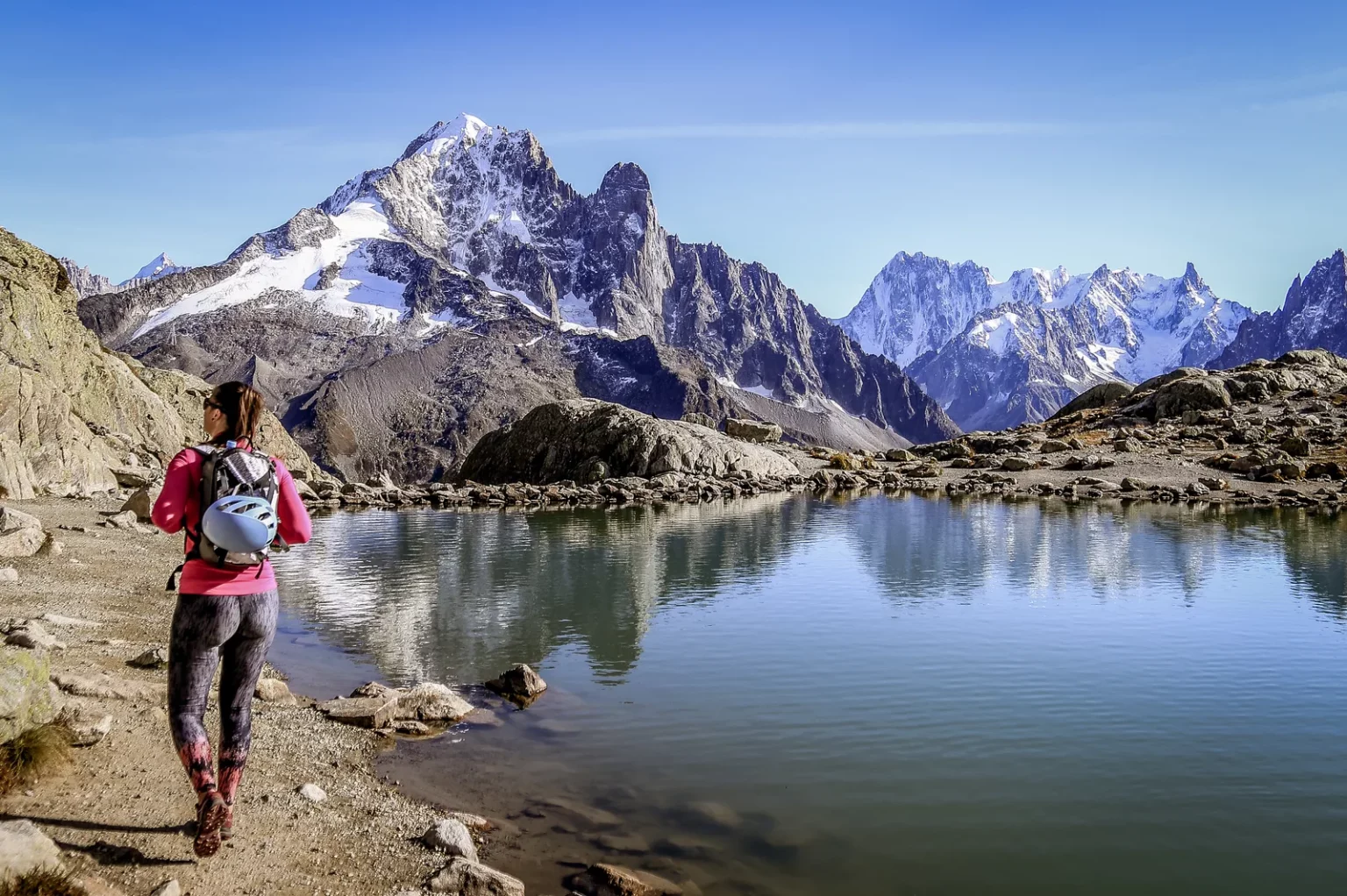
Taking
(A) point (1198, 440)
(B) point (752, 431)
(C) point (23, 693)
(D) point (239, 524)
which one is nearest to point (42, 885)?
(D) point (239, 524)

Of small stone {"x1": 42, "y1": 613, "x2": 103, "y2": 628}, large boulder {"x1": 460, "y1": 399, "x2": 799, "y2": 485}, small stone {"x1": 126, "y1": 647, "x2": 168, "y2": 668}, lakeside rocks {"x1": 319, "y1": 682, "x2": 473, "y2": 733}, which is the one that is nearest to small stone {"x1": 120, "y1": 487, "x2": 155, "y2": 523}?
small stone {"x1": 42, "y1": 613, "x2": 103, "y2": 628}

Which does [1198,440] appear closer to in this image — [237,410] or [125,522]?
[125,522]

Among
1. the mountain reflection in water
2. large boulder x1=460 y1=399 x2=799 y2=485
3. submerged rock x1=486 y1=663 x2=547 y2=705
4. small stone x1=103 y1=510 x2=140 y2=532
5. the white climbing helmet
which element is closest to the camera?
the white climbing helmet

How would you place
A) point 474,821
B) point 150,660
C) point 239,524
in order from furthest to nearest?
point 150,660 → point 474,821 → point 239,524

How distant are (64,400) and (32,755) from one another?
35.9 metres

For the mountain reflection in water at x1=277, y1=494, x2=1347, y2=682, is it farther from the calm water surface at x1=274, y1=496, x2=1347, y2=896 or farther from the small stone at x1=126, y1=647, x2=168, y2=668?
the small stone at x1=126, y1=647, x2=168, y2=668

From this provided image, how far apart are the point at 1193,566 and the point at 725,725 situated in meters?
21.2

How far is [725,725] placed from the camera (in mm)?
13578

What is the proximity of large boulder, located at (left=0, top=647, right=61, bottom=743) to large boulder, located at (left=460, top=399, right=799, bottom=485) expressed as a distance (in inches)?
1928

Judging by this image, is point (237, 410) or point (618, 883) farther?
point (618, 883)

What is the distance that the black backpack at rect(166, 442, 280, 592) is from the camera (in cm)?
738

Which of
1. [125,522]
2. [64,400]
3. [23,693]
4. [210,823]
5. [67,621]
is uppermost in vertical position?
[64,400]

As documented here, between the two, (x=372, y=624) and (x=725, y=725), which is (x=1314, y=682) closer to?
(x=725, y=725)

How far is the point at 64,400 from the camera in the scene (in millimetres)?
38469
